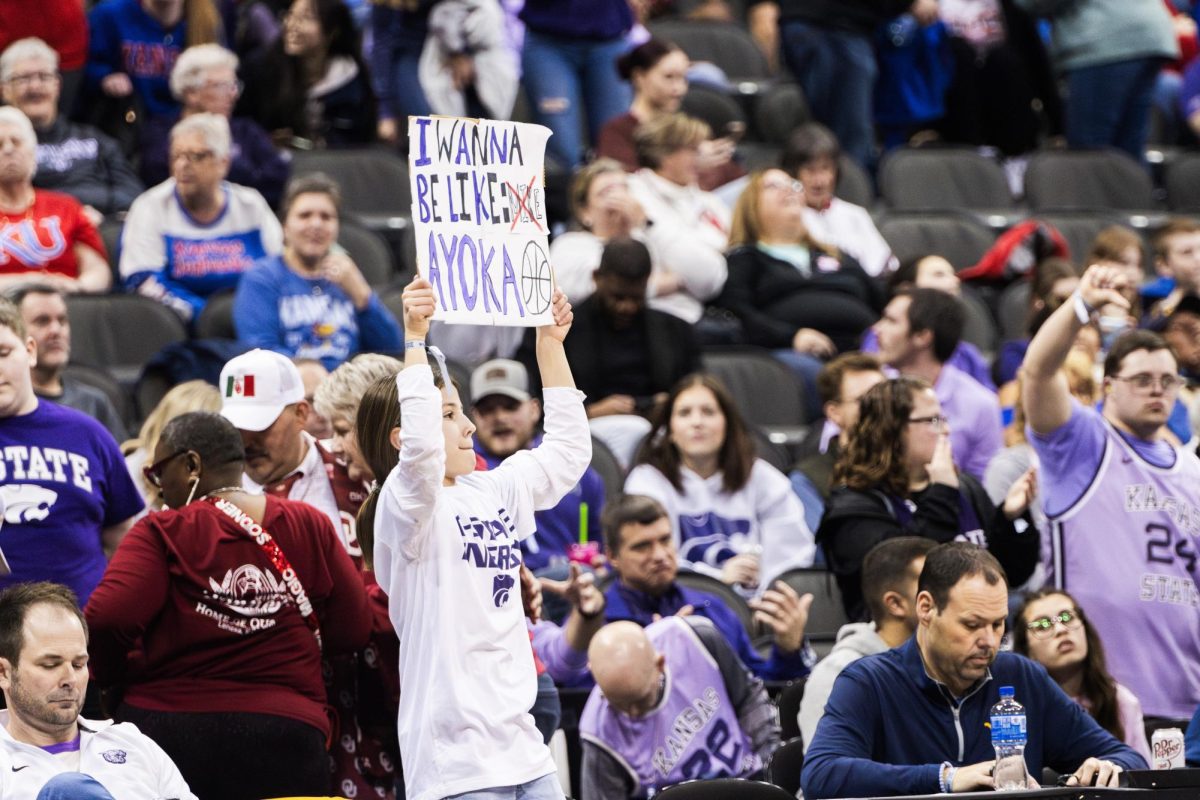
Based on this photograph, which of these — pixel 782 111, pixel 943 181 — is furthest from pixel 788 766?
pixel 782 111

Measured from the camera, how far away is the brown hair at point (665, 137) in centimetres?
1010

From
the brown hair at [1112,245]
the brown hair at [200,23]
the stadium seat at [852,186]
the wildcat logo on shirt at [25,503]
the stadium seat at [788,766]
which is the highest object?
the brown hair at [200,23]

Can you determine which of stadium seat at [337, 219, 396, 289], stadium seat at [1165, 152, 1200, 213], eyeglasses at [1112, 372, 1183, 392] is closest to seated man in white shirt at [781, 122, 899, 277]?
stadium seat at [337, 219, 396, 289]

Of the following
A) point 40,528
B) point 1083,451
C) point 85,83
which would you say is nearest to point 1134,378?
point 1083,451

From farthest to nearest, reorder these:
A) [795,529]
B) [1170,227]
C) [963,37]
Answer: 1. [963,37]
2. [1170,227]
3. [795,529]

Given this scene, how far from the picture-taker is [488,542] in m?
4.79

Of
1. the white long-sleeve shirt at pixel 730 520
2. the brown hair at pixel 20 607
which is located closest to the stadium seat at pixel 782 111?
the white long-sleeve shirt at pixel 730 520

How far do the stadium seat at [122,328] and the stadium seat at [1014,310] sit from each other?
4107 mm

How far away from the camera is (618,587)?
23.1 ft

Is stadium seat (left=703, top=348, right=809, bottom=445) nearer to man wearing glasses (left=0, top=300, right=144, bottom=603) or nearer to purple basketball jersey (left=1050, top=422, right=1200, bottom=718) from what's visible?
purple basketball jersey (left=1050, top=422, right=1200, bottom=718)

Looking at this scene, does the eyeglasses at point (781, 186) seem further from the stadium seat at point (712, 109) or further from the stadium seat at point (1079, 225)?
the stadium seat at point (1079, 225)

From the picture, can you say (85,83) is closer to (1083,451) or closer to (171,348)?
(171,348)

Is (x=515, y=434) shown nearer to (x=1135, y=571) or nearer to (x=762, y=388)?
(x=762, y=388)

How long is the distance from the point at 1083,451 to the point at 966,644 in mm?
1758
